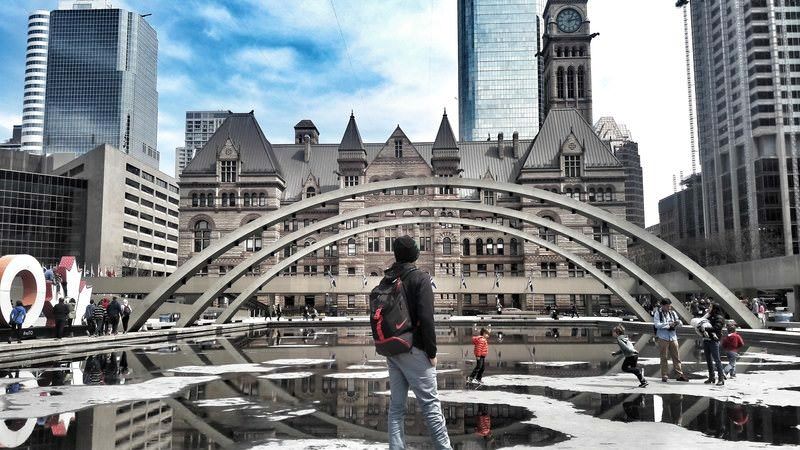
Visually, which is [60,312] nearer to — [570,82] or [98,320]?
[98,320]

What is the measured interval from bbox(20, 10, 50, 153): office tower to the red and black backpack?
190m

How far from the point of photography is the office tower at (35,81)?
170m

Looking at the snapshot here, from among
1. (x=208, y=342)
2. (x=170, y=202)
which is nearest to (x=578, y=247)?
(x=208, y=342)

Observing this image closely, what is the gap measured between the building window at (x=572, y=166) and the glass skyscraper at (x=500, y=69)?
6639 cm

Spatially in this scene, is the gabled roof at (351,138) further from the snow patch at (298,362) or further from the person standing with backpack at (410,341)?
the person standing with backpack at (410,341)

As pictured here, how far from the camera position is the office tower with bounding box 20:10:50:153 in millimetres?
169875

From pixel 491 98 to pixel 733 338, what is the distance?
127 m

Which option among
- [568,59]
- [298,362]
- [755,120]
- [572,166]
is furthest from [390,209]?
[755,120]

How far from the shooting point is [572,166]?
66938 mm

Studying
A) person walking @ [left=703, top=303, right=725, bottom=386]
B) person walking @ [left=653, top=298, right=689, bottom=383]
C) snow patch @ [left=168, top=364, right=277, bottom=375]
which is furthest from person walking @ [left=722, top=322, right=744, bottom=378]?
snow patch @ [left=168, top=364, right=277, bottom=375]

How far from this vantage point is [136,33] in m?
180

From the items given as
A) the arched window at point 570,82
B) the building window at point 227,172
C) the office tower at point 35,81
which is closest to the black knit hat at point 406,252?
the building window at point 227,172

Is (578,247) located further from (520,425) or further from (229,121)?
(520,425)

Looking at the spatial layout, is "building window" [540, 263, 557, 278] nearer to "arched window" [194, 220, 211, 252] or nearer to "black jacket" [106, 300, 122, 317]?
"arched window" [194, 220, 211, 252]
